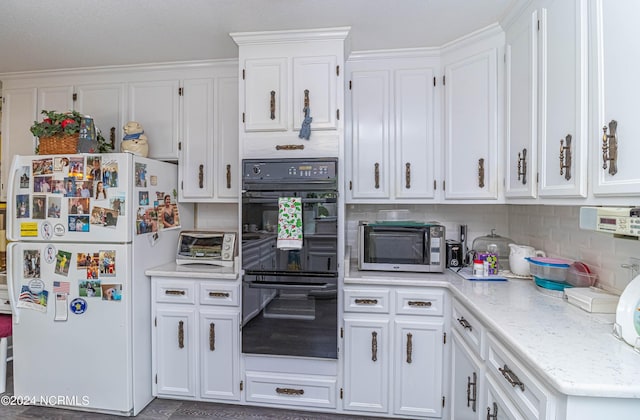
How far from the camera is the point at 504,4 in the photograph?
186 centimetres

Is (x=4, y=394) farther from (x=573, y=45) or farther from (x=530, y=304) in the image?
(x=573, y=45)

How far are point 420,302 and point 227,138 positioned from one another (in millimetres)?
1816

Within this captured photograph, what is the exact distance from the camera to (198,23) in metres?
2.04

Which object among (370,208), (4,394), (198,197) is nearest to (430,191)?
(370,208)

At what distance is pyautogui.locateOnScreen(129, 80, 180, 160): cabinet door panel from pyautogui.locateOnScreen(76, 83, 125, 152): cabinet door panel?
0.10 meters

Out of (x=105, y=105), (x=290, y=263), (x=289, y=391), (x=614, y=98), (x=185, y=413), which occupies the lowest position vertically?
(x=185, y=413)

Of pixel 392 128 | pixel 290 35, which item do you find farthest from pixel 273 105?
pixel 392 128

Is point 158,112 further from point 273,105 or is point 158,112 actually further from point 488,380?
point 488,380

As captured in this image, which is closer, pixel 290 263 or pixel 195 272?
pixel 290 263

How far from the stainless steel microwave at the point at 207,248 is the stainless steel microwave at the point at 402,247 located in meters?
0.99

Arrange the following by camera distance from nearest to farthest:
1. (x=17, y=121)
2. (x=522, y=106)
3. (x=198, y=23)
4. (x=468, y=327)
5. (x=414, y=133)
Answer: (x=468, y=327) < (x=522, y=106) < (x=198, y=23) < (x=414, y=133) < (x=17, y=121)

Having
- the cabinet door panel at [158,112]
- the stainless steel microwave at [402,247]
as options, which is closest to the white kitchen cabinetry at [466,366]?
the stainless steel microwave at [402,247]

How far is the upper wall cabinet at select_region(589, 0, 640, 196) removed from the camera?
1087 millimetres

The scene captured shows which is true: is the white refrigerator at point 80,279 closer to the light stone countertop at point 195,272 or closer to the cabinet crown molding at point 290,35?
the light stone countertop at point 195,272
